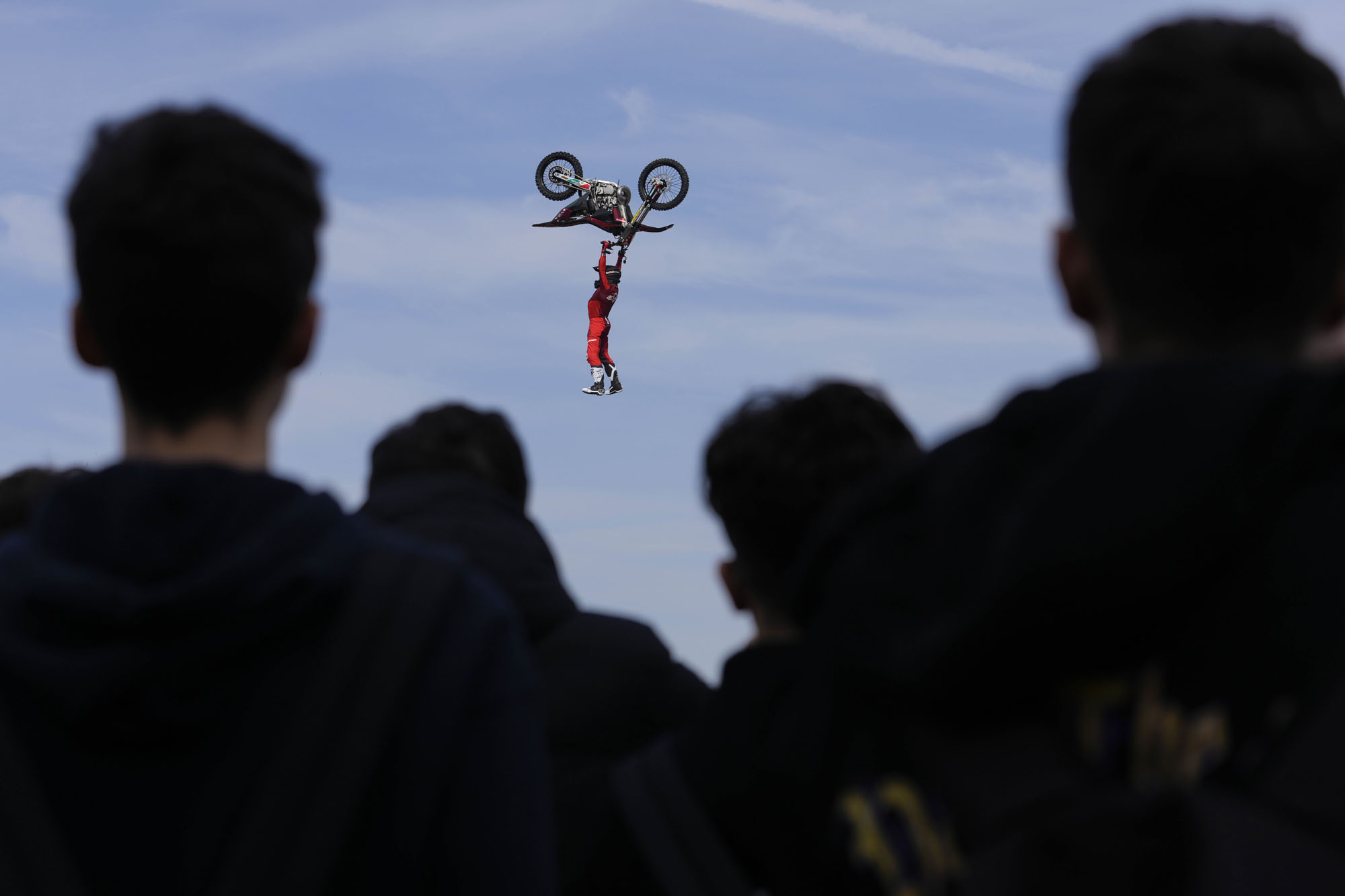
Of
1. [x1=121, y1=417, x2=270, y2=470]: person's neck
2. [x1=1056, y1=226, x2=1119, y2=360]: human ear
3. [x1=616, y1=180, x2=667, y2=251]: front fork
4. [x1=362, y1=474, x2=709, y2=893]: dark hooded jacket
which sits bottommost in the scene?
[x1=362, y1=474, x2=709, y2=893]: dark hooded jacket

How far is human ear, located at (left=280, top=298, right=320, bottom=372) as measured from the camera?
6.29 ft

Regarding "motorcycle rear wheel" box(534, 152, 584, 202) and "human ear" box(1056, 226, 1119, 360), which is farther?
"motorcycle rear wheel" box(534, 152, 584, 202)

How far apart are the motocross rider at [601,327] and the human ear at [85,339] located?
16.7 meters

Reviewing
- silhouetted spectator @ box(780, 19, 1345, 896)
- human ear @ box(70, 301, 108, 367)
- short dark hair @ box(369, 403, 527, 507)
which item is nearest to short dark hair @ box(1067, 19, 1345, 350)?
silhouetted spectator @ box(780, 19, 1345, 896)

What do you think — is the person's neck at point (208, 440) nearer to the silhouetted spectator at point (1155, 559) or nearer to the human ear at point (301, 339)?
the human ear at point (301, 339)

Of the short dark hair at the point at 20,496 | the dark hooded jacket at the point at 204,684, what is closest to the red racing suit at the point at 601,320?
the short dark hair at the point at 20,496

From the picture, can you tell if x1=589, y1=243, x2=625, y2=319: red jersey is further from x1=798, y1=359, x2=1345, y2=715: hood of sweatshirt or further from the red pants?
x1=798, y1=359, x2=1345, y2=715: hood of sweatshirt

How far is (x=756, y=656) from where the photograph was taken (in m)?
2.39

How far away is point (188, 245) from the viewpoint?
1.83 m

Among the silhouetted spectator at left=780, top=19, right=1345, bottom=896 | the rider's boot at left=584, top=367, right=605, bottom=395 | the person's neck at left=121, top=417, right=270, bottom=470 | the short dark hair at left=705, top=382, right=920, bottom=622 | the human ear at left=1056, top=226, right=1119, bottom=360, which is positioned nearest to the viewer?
the silhouetted spectator at left=780, top=19, right=1345, bottom=896

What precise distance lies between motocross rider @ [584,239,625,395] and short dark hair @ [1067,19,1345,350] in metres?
17.2

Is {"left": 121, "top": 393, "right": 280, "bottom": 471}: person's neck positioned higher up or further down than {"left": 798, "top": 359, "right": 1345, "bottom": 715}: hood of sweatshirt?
higher up

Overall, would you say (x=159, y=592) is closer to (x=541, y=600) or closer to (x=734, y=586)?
(x=734, y=586)

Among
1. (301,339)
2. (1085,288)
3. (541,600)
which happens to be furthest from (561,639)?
(1085,288)
